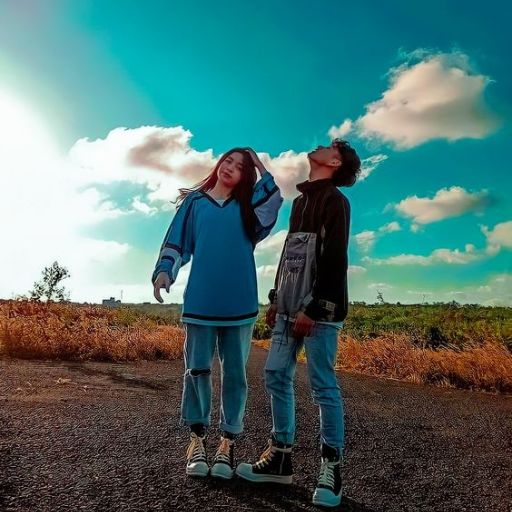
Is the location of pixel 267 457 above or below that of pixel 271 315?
below

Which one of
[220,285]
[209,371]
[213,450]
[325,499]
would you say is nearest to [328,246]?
[220,285]

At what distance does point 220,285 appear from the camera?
3328 millimetres

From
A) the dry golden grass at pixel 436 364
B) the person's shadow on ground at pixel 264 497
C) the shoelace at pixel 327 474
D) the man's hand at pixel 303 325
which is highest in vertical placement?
the man's hand at pixel 303 325

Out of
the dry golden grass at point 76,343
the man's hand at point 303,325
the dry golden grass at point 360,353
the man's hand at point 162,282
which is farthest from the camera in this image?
the dry golden grass at point 76,343

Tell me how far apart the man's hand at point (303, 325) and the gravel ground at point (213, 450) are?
87cm

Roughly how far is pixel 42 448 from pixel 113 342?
7386 millimetres

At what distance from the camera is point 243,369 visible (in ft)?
11.2

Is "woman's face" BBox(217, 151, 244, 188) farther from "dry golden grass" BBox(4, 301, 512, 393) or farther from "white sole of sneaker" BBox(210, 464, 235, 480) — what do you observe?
"dry golden grass" BBox(4, 301, 512, 393)

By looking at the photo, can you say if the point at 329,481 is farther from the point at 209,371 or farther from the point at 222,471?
the point at 209,371

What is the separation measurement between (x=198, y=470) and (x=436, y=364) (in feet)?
21.9

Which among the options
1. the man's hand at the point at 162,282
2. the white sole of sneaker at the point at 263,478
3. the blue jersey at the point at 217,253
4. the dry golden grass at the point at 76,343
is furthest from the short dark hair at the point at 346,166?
the dry golden grass at the point at 76,343

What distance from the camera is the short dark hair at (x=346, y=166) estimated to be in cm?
342

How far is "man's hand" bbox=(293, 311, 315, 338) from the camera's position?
301 cm

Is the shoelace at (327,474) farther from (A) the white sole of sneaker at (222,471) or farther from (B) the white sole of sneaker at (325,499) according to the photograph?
(A) the white sole of sneaker at (222,471)
